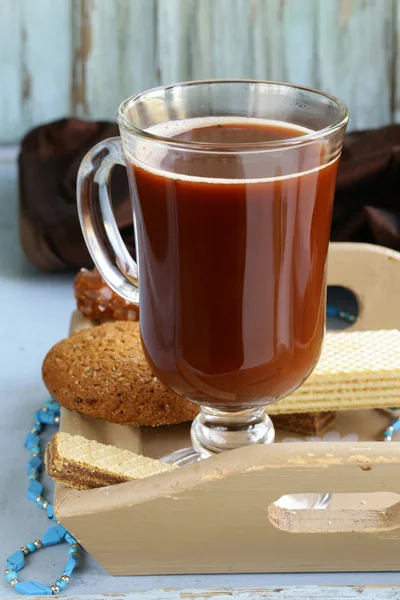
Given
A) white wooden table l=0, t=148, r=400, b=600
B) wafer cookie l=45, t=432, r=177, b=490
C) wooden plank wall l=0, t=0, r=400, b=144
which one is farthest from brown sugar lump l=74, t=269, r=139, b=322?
wooden plank wall l=0, t=0, r=400, b=144

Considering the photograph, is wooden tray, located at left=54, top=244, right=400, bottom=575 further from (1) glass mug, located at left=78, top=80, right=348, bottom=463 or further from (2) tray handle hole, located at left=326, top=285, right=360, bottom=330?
(2) tray handle hole, located at left=326, top=285, right=360, bottom=330

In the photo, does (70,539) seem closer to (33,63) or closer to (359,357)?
(359,357)

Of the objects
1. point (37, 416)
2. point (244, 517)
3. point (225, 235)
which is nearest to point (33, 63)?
point (37, 416)

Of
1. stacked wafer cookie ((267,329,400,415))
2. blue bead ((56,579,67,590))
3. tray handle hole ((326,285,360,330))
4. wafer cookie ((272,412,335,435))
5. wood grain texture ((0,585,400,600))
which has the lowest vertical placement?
tray handle hole ((326,285,360,330))

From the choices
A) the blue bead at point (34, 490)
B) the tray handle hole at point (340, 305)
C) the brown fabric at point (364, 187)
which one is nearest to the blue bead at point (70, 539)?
the blue bead at point (34, 490)

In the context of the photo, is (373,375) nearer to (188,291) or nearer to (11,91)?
(188,291)

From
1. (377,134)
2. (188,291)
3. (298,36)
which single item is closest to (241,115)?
Result: (188,291)
